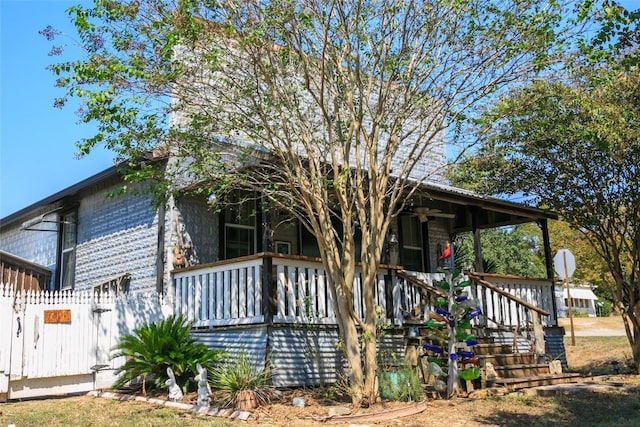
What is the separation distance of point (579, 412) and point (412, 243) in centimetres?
851

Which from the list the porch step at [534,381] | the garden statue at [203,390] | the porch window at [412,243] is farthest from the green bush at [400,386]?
the porch window at [412,243]

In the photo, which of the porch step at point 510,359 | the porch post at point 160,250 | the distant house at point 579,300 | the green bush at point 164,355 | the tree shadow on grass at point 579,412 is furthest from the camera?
the distant house at point 579,300

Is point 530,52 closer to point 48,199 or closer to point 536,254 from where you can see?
point 48,199

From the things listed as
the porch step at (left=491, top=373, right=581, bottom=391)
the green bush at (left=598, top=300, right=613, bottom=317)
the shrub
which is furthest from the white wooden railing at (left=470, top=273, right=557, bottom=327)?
the green bush at (left=598, top=300, right=613, bottom=317)

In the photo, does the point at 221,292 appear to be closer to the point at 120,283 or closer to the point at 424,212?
the point at 120,283

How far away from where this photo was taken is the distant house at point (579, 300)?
51.3 meters

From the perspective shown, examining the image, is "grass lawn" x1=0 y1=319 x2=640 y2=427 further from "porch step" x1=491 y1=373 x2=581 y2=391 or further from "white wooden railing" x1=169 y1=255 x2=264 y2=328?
"white wooden railing" x1=169 y1=255 x2=264 y2=328

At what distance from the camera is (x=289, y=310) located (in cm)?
1062

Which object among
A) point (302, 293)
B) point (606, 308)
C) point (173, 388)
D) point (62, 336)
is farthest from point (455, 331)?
point (606, 308)

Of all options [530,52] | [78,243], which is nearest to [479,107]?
[530,52]

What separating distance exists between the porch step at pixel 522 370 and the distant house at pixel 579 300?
3983cm

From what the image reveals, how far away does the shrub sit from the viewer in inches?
353

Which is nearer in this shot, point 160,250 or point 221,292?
point 221,292

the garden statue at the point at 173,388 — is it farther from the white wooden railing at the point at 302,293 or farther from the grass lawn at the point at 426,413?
the white wooden railing at the point at 302,293
